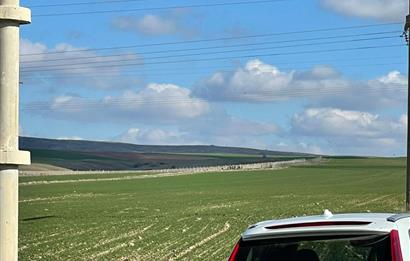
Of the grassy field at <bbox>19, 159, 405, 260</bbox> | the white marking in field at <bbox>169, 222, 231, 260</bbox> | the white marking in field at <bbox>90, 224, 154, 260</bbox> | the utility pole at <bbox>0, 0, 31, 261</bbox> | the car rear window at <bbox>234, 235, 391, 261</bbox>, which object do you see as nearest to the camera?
the car rear window at <bbox>234, 235, 391, 261</bbox>

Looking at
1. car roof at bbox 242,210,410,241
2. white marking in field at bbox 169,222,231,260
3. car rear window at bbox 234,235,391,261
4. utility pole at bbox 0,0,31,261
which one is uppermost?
utility pole at bbox 0,0,31,261

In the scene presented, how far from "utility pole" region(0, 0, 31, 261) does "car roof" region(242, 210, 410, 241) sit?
7.15 ft

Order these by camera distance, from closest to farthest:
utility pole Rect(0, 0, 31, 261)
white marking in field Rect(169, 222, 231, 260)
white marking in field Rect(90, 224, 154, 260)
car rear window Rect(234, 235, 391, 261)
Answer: car rear window Rect(234, 235, 391, 261) → utility pole Rect(0, 0, 31, 261) → white marking in field Rect(169, 222, 231, 260) → white marking in field Rect(90, 224, 154, 260)

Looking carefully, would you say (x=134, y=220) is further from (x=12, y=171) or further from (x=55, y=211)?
(x=12, y=171)

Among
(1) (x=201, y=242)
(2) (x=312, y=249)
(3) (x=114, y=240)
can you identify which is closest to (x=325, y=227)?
(2) (x=312, y=249)

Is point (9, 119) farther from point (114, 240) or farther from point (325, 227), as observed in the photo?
point (114, 240)

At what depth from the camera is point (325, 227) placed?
6754 millimetres

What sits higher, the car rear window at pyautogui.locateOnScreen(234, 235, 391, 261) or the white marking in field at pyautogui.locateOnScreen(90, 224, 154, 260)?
the car rear window at pyautogui.locateOnScreen(234, 235, 391, 261)

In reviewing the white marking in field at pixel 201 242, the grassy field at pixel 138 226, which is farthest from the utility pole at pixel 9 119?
the white marking in field at pixel 201 242

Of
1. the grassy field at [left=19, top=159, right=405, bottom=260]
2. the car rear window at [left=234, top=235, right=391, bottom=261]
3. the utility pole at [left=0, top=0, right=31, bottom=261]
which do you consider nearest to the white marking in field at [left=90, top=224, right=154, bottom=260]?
the grassy field at [left=19, top=159, right=405, bottom=260]

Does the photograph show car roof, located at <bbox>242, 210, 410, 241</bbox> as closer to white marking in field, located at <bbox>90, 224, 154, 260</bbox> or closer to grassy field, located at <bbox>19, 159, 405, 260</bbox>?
grassy field, located at <bbox>19, 159, 405, 260</bbox>

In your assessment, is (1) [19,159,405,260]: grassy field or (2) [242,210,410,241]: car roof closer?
(2) [242,210,410,241]: car roof

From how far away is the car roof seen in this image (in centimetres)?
662

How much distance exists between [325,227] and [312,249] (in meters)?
0.19
